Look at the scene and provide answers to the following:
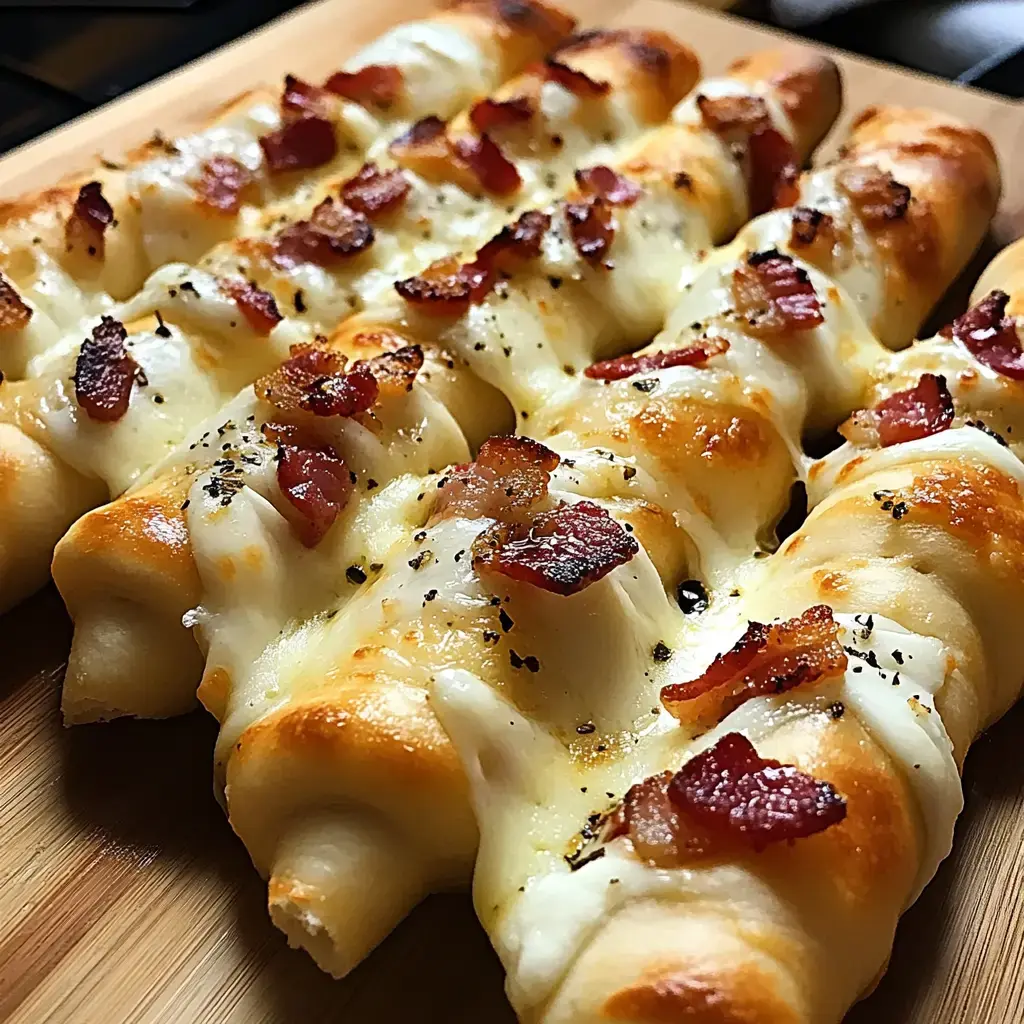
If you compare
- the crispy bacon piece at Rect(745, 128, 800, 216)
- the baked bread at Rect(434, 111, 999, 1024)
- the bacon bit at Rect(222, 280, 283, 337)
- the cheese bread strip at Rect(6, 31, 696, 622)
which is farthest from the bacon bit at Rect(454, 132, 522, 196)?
the baked bread at Rect(434, 111, 999, 1024)

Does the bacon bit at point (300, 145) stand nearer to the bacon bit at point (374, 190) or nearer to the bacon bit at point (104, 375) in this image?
the bacon bit at point (374, 190)

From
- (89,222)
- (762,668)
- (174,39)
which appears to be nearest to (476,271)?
(89,222)

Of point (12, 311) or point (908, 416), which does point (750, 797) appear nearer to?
point (908, 416)

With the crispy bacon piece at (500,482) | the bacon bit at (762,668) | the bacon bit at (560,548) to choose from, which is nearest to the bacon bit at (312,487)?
the crispy bacon piece at (500,482)

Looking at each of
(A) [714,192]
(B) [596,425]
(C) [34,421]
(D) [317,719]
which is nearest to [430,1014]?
(D) [317,719]

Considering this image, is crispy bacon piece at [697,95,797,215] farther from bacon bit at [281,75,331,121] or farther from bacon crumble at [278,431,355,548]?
bacon crumble at [278,431,355,548]

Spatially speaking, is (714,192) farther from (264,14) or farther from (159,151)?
(264,14)
